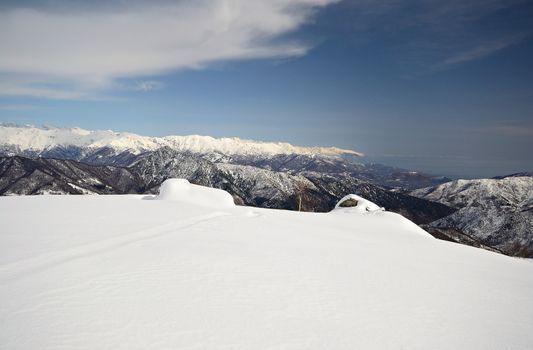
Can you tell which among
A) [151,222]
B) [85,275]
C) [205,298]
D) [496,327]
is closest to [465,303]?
[496,327]

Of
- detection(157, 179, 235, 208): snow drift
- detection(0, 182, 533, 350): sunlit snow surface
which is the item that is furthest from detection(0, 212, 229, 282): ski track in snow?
detection(157, 179, 235, 208): snow drift

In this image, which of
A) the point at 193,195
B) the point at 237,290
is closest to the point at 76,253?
the point at 237,290

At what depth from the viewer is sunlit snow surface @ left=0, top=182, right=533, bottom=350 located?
7.81 metres

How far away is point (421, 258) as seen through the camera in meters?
17.3

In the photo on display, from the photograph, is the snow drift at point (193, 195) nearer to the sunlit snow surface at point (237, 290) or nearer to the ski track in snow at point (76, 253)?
the sunlit snow surface at point (237, 290)

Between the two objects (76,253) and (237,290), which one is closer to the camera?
(237,290)

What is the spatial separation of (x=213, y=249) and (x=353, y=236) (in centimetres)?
1045

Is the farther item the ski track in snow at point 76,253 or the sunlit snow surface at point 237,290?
the ski track in snow at point 76,253

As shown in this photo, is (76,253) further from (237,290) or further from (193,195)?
(193,195)

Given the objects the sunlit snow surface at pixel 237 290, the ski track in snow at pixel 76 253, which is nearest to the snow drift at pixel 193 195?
the sunlit snow surface at pixel 237 290

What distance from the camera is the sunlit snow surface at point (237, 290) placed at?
7.81 metres

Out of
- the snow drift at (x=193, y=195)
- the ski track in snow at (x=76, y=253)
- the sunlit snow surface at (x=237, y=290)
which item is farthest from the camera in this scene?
the snow drift at (x=193, y=195)

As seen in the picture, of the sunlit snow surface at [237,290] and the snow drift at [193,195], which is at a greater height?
the snow drift at [193,195]

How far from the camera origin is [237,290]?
34.2 feet
